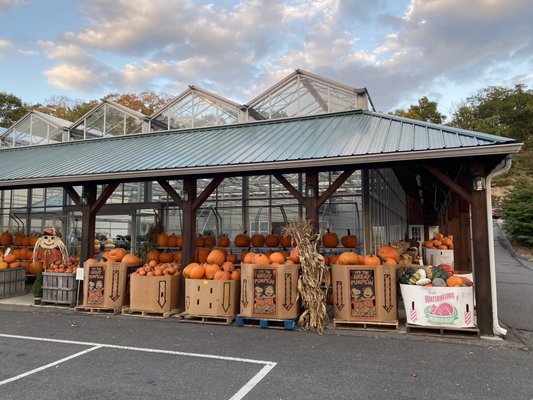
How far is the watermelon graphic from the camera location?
6652 mm

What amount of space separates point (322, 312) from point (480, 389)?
3.04 metres

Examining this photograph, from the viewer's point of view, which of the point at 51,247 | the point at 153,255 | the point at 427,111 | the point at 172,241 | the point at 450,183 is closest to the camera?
the point at 450,183

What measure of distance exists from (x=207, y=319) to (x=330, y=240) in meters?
3.66

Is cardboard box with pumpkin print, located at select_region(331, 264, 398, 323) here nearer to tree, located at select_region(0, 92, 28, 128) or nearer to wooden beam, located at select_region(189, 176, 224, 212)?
wooden beam, located at select_region(189, 176, 224, 212)

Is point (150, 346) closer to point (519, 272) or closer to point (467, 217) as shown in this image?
point (467, 217)

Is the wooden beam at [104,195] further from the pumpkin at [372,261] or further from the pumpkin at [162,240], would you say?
the pumpkin at [372,261]

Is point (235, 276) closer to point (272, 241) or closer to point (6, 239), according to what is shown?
point (272, 241)

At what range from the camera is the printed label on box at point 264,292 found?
24.2 ft

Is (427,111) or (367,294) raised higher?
(427,111)

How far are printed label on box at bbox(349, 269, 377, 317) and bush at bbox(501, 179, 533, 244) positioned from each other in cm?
2362

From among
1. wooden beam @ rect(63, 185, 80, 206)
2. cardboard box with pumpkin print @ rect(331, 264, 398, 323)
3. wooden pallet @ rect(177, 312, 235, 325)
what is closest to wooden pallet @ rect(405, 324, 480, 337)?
cardboard box with pumpkin print @ rect(331, 264, 398, 323)

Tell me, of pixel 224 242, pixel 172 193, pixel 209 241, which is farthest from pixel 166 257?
pixel 172 193

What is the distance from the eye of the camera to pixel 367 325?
23.5 feet

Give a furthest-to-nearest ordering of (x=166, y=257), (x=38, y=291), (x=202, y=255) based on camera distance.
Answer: (x=166, y=257), (x=202, y=255), (x=38, y=291)
